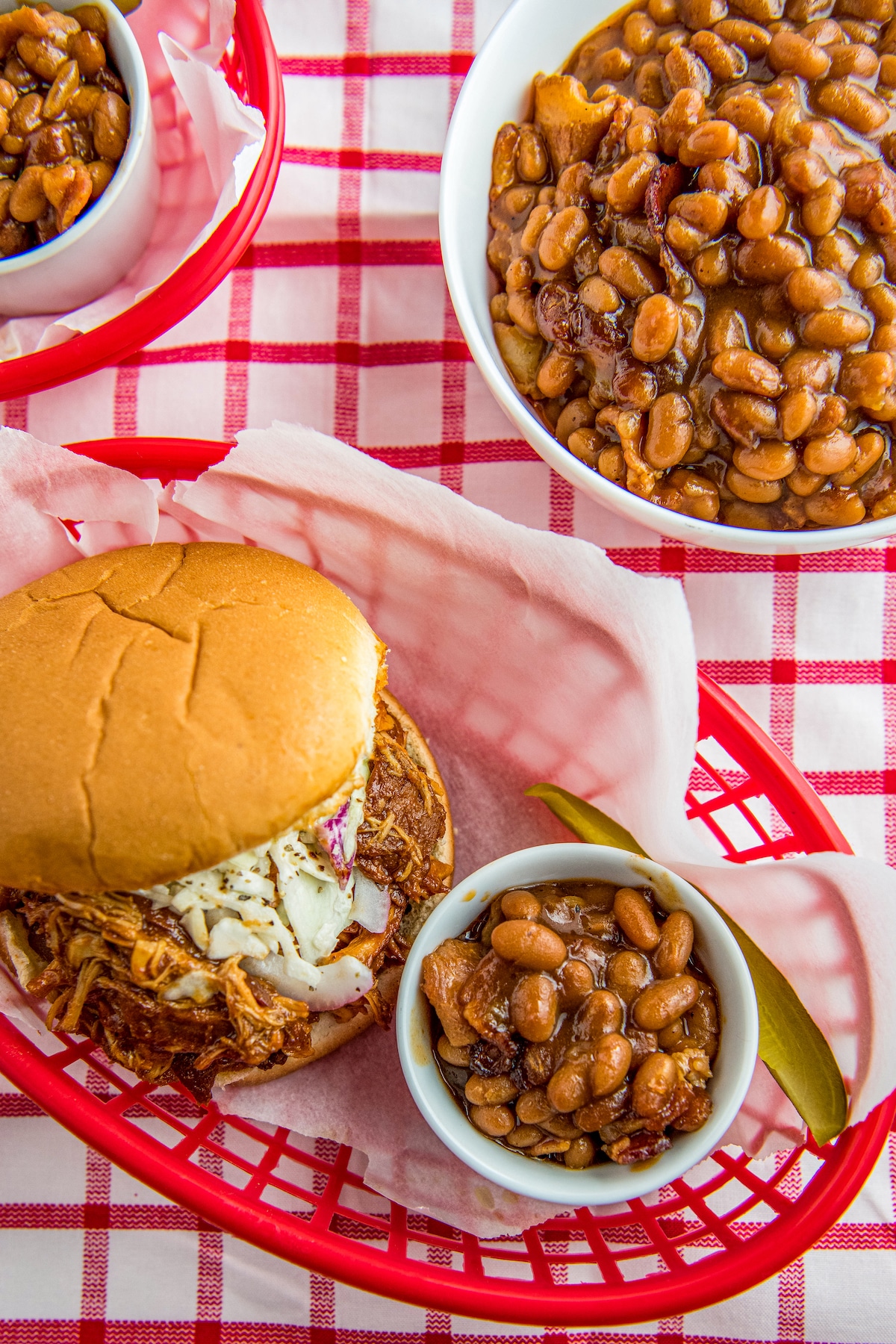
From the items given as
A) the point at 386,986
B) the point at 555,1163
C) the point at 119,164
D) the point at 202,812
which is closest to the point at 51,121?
the point at 119,164

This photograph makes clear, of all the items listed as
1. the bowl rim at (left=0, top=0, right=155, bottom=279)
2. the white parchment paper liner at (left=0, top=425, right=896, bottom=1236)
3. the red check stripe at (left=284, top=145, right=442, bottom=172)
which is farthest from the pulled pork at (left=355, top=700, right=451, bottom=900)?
the red check stripe at (left=284, top=145, right=442, bottom=172)

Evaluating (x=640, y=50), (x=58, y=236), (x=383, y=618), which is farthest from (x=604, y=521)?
(x=58, y=236)

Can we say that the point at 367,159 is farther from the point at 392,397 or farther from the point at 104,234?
the point at 104,234

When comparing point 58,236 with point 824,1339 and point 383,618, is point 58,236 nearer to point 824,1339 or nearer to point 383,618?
point 383,618

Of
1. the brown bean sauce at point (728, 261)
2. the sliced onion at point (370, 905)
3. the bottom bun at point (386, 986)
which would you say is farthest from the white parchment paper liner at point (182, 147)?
the sliced onion at point (370, 905)

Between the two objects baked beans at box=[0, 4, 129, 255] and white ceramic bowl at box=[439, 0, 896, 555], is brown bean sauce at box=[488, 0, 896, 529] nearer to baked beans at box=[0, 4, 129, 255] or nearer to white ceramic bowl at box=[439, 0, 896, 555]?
white ceramic bowl at box=[439, 0, 896, 555]

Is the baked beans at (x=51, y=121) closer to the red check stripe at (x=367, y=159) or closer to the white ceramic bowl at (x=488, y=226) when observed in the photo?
the red check stripe at (x=367, y=159)

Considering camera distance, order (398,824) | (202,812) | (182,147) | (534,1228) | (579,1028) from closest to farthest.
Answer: (202,812) < (579,1028) < (398,824) < (534,1228) < (182,147)

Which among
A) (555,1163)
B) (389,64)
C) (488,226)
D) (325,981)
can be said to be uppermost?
(389,64)
